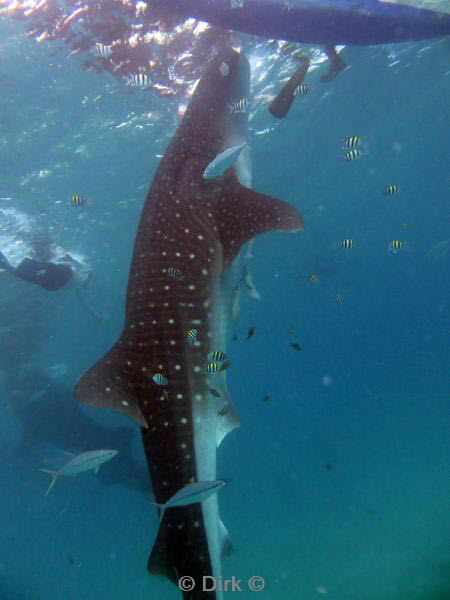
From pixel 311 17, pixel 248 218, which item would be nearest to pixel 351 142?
pixel 311 17

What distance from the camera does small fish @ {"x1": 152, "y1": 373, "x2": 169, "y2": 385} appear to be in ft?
6.10

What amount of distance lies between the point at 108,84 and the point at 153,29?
476 centimetres

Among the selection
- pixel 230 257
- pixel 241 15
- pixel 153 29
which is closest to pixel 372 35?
pixel 241 15

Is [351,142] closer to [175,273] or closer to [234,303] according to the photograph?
[234,303]

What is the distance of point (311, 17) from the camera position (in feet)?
26.1

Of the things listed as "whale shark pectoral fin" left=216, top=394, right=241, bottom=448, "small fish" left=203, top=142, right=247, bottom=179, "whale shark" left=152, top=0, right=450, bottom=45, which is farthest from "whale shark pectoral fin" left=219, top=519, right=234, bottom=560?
"whale shark" left=152, top=0, right=450, bottom=45

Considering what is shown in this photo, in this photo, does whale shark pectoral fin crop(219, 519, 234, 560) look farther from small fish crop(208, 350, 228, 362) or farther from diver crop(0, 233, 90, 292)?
diver crop(0, 233, 90, 292)

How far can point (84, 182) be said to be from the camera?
70.4 ft

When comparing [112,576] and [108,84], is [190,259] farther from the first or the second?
[112,576]

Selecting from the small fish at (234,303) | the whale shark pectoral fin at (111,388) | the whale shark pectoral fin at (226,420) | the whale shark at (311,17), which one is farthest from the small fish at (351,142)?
the whale shark pectoral fin at (111,388)

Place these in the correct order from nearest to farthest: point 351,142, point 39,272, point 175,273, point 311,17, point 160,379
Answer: point 160,379 → point 175,273 → point 311,17 → point 351,142 → point 39,272

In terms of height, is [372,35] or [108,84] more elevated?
[372,35]

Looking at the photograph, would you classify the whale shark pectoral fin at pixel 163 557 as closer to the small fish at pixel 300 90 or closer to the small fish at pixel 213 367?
the small fish at pixel 213 367

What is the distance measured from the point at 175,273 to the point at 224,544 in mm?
1481
